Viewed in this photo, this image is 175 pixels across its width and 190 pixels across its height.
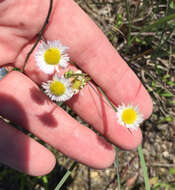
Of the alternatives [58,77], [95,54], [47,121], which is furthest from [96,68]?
[47,121]

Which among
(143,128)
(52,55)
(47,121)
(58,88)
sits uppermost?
(52,55)

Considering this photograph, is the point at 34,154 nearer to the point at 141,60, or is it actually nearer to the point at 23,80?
the point at 23,80

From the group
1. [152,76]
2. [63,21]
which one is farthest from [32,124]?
[152,76]

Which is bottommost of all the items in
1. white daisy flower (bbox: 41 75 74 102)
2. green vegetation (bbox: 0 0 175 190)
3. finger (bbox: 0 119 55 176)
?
green vegetation (bbox: 0 0 175 190)

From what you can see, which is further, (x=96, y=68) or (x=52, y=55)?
(x=96, y=68)

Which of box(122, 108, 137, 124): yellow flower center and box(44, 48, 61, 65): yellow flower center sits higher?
box(44, 48, 61, 65): yellow flower center

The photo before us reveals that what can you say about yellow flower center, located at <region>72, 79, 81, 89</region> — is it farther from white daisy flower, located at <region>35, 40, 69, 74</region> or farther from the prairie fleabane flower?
white daisy flower, located at <region>35, 40, 69, 74</region>

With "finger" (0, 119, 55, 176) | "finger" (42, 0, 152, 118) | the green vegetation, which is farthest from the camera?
the green vegetation

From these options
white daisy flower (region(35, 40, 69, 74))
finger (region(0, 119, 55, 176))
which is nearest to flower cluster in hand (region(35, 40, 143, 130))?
white daisy flower (region(35, 40, 69, 74))

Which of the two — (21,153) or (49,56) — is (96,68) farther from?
(21,153)
